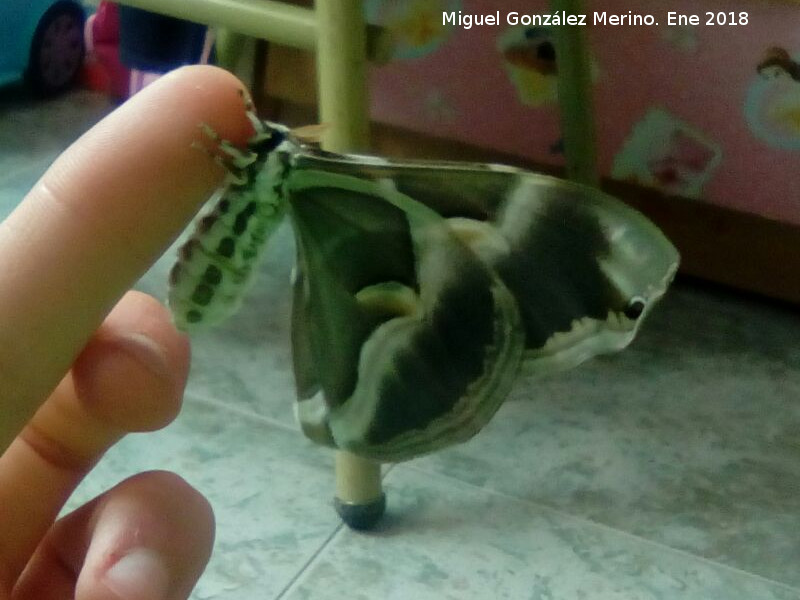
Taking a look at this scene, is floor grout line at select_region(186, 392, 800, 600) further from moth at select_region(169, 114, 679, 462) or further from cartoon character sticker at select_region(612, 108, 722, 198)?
cartoon character sticker at select_region(612, 108, 722, 198)

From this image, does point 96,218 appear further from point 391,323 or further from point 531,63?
point 531,63

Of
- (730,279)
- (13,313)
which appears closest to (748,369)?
(730,279)

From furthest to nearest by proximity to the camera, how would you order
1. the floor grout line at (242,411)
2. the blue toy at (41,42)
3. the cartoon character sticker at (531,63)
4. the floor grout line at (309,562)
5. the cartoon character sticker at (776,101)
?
the blue toy at (41,42) → the cartoon character sticker at (531,63) → the cartoon character sticker at (776,101) → the floor grout line at (242,411) → the floor grout line at (309,562)

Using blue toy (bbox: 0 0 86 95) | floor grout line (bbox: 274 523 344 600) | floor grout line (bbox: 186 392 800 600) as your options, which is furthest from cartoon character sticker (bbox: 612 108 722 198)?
blue toy (bbox: 0 0 86 95)

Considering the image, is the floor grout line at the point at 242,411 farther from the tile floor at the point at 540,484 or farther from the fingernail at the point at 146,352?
the fingernail at the point at 146,352

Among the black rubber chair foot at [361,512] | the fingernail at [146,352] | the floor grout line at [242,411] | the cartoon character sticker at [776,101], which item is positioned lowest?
the floor grout line at [242,411]

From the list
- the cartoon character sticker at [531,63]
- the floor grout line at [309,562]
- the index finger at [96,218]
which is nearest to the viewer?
the index finger at [96,218]

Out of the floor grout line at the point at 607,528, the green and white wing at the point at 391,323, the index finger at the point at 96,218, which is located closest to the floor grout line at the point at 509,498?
the floor grout line at the point at 607,528
